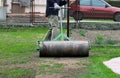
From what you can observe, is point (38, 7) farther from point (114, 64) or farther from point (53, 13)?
point (114, 64)

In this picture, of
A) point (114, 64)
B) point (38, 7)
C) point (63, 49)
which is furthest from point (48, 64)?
point (38, 7)

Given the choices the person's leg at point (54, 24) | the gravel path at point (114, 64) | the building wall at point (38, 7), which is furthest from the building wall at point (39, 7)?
the gravel path at point (114, 64)

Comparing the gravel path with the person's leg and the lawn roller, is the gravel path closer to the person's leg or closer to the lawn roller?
the lawn roller

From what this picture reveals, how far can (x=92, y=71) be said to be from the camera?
966cm

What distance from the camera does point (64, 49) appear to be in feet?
38.7

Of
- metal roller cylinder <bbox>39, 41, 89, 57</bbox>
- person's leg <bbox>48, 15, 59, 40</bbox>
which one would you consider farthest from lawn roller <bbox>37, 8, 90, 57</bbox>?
person's leg <bbox>48, 15, 59, 40</bbox>

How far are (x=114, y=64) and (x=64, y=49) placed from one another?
1538mm

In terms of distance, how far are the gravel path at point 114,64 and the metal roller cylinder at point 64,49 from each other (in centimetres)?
77

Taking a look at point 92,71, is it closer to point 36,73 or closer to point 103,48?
point 36,73

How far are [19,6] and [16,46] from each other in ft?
43.6

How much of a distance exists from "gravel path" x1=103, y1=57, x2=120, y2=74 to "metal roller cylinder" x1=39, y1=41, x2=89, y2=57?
2.53 feet

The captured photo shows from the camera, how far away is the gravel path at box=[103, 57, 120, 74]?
1006 cm

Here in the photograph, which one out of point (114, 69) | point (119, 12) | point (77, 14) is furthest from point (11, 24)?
point (114, 69)

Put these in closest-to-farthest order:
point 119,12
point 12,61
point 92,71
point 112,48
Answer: point 92,71 < point 12,61 < point 112,48 < point 119,12
